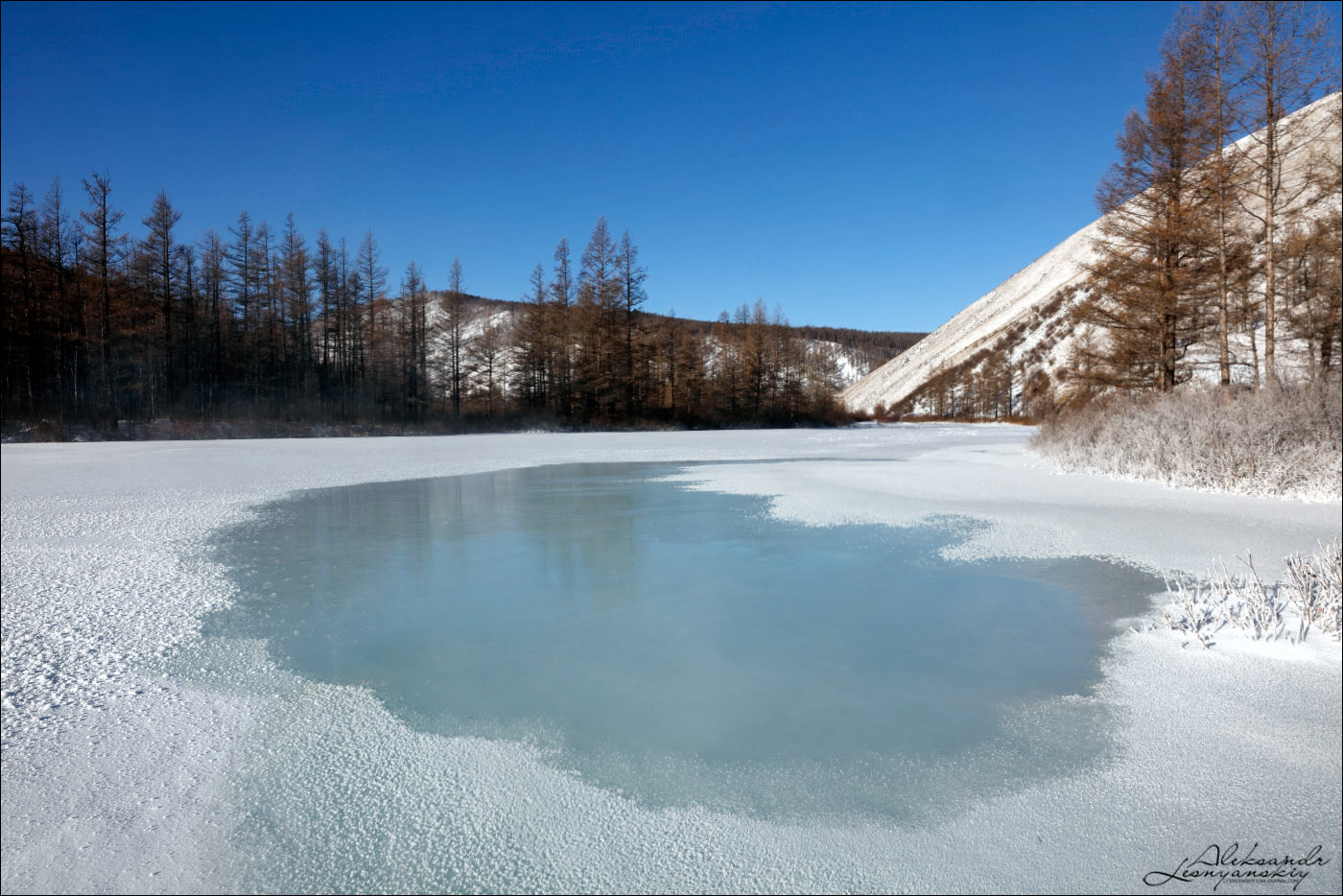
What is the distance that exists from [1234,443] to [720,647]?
10855mm

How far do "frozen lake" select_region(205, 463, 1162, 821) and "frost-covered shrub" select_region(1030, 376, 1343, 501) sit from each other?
5952 millimetres

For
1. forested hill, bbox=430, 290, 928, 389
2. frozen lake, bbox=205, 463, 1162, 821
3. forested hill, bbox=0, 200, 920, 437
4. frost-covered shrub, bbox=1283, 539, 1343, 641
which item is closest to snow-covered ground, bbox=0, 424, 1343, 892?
frozen lake, bbox=205, 463, 1162, 821

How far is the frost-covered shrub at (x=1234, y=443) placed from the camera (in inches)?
384

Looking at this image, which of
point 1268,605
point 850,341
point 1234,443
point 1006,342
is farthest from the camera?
point 850,341

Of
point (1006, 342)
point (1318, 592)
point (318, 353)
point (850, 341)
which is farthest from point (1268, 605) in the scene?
point (850, 341)

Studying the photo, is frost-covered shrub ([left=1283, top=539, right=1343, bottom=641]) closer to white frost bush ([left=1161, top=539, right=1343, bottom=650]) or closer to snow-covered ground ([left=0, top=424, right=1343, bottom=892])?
white frost bush ([left=1161, top=539, right=1343, bottom=650])

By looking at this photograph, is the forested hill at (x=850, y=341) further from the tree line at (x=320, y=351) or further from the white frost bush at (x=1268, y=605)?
the white frost bush at (x=1268, y=605)

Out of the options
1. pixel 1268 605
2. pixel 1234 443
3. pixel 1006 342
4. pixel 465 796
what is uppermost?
pixel 1006 342

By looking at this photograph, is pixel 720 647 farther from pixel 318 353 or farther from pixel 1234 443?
pixel 318 353

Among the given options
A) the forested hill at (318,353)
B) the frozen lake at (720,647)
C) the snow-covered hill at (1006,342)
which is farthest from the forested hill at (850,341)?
the frozen lake at (720,647)

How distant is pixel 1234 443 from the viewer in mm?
10688

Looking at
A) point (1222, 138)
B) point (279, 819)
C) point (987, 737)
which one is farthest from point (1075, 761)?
point (1222, 138)

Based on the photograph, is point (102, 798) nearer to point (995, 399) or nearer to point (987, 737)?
point (987, 737)

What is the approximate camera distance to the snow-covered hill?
77688 millimetres
